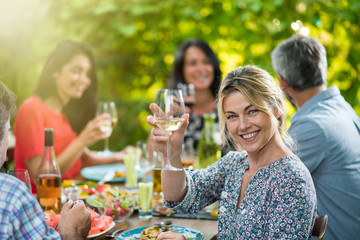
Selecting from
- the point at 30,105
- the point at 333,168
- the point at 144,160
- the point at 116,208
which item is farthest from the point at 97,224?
the point at 30,105

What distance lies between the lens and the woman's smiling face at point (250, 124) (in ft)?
5.24

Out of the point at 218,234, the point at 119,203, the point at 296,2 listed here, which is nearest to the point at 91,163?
the point at 119,203

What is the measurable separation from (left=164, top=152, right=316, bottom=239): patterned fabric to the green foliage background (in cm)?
245

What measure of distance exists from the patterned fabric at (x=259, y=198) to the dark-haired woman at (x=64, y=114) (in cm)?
103

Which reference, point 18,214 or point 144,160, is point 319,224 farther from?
point 144,160

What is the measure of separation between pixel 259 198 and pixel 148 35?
14.2 feet

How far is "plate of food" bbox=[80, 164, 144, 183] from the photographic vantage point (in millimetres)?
2581

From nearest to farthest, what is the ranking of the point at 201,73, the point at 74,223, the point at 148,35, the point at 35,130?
the point at 74,223 < the point at 35,130 < the point at 201,73 < the point at 148,35

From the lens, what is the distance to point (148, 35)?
5.57m

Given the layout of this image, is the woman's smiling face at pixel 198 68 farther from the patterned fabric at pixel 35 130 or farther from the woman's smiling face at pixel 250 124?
the woman's smiling face at pixel 250 124

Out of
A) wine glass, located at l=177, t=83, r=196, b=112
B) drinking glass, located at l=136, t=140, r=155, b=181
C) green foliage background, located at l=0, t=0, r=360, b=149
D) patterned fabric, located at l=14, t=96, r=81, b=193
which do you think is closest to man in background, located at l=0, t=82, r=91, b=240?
patterned fabric, located at l=14, t=96, r=81, b=193

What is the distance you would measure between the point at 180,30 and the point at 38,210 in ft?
14.0

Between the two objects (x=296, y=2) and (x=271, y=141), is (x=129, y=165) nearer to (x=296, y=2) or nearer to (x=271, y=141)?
(x=271, y=141)

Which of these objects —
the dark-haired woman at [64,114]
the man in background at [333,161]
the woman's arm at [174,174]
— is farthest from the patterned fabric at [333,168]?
the dark-haired woman at [64,114]
